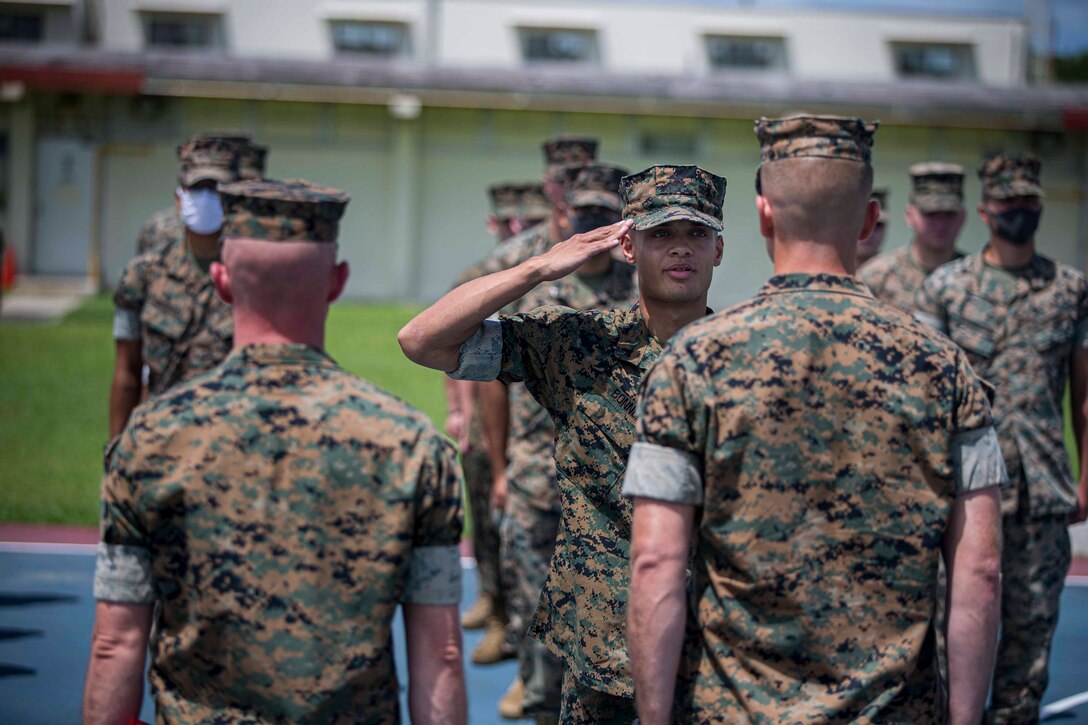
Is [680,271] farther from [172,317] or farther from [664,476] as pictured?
[172,317]

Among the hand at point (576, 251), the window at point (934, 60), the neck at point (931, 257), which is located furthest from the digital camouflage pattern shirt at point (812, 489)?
the window at point (934, 60)

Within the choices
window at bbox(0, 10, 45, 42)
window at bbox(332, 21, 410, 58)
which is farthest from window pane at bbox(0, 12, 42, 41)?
window at bbox(332, 21, 410, 58)

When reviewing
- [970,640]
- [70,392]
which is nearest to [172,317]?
[970,640]

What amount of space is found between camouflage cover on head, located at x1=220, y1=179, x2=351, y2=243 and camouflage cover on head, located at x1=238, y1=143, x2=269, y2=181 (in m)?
4.24

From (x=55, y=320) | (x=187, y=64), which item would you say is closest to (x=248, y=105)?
(x=187, y=64)

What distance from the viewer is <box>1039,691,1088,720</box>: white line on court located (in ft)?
21.9

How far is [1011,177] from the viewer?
621cm

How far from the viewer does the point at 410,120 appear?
26500 mm

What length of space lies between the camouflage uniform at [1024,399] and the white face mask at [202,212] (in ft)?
11.3

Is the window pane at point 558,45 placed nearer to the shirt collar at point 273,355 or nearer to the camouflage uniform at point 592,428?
the camouflage uniform at point 592,428

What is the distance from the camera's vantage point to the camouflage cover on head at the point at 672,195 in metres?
3.81

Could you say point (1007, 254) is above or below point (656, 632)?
above

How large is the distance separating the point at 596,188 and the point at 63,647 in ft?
12.9

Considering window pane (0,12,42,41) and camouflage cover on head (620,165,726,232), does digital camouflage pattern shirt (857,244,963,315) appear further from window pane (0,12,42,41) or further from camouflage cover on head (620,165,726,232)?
window pane (0,12,42,41)
